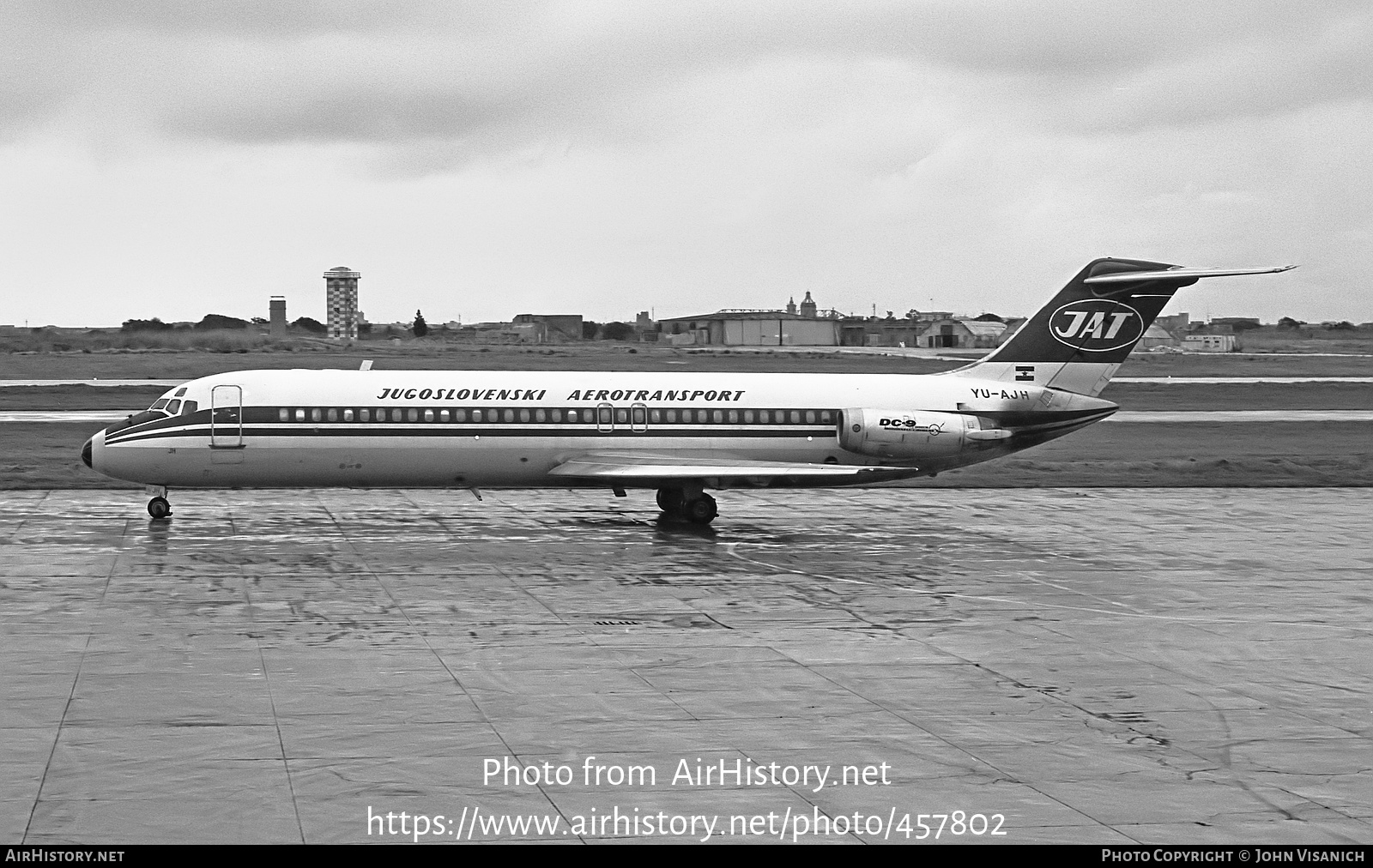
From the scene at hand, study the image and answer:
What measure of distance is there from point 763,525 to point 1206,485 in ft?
49.7

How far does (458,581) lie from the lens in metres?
23.8

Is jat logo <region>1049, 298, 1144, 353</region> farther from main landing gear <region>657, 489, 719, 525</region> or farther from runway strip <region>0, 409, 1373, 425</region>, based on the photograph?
runway strip <region>0, 409, 1373, 425</region>

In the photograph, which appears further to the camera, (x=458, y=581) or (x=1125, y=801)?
(x=458, y=581)

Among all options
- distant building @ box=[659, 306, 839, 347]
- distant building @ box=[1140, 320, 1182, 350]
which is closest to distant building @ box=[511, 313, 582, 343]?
distant building @ box=[659, 306, 839, 347]

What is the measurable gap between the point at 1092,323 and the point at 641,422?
10200mm

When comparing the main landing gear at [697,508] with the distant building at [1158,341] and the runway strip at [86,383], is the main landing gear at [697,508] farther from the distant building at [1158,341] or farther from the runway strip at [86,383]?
the distant building at [1158,341]

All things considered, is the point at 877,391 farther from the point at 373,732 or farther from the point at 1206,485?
the point at 373,732

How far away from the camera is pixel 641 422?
3100 cm

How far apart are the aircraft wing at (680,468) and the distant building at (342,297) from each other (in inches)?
5578

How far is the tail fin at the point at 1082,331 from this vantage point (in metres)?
32.9

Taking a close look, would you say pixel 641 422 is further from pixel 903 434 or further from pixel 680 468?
pixel 903 434

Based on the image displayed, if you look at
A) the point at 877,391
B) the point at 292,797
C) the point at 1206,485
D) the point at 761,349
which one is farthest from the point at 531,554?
the point at 761,349

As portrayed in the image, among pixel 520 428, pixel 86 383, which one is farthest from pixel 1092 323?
pixel 86 383

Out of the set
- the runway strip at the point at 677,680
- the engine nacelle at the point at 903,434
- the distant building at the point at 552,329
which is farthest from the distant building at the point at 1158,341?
the runway strip at the point at 677,680
